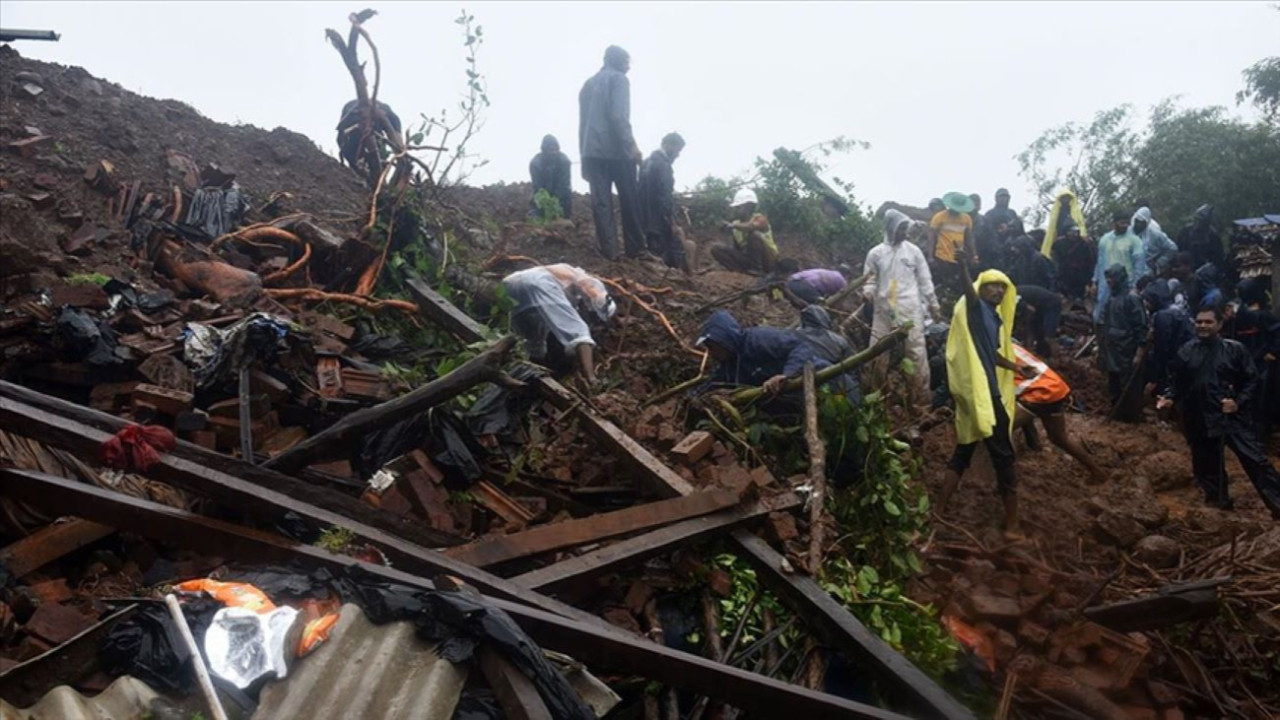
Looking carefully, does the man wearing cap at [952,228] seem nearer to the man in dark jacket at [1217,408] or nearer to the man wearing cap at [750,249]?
the man wearing cap at [750,249]

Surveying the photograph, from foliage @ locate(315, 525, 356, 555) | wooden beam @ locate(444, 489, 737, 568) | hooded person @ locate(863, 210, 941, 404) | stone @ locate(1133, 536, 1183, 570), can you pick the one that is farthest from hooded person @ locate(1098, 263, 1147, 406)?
foliage @ locate(315, 525, 356, 555)

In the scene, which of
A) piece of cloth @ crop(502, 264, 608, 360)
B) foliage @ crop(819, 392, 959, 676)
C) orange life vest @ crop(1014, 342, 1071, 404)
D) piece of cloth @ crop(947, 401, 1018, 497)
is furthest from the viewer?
piece of cloth @ crop(502, 264, 608, 360)

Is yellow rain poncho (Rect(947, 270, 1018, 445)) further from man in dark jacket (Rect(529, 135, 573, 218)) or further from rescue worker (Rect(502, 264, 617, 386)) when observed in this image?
man in dark jacket (Rect(529, 135, 573, 218))

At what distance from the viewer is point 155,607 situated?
3.02 metres

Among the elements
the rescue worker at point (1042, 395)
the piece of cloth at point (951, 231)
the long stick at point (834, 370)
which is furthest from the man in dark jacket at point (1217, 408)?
the piece of cloth at point (951, 231)

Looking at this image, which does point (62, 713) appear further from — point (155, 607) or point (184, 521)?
point (184, 521)

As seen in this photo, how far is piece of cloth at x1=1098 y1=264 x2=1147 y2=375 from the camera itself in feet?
30.6

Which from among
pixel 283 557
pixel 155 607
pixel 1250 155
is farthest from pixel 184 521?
pixel 1250 155

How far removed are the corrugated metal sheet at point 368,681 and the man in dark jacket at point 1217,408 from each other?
20.9 ft

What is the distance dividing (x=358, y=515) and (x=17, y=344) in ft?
7.76

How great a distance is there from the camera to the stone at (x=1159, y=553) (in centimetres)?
554

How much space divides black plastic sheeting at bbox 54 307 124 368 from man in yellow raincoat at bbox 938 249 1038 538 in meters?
5.29

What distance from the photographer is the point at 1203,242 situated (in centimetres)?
1116

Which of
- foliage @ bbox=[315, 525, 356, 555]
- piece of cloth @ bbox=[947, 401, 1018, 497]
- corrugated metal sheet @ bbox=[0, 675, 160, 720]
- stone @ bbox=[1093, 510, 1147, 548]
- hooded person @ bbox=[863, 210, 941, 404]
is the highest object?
hooded person @ bbox=[863, 210, 941, 404]
